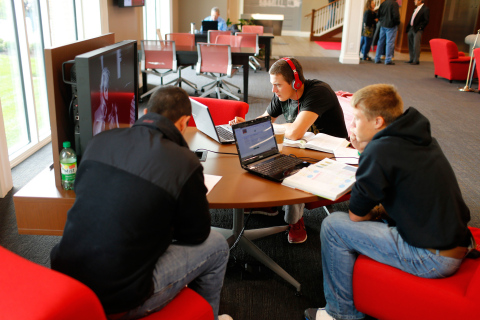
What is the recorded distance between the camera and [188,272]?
1514 mm

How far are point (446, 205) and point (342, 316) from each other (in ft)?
2.31

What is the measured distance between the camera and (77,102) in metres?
1.78

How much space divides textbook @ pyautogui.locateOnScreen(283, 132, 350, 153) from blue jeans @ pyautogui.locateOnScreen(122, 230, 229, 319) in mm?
937

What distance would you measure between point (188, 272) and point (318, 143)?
1.21m

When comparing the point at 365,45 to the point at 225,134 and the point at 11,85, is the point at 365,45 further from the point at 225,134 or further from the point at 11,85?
the point at 225,134

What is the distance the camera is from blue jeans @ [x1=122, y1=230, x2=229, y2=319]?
1.42m

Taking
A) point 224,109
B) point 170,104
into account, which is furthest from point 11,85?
point 170,104

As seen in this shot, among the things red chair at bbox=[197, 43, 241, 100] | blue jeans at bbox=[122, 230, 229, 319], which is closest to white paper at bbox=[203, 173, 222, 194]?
blue jeans at bbox=[122, 230, 229, 319]

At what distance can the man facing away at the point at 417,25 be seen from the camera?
32.4 feet

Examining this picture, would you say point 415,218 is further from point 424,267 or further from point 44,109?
point 44,109

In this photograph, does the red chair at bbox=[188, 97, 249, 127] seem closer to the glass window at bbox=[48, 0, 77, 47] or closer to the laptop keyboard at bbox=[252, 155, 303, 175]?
the laptop keyboard at bbox=[252, 155, 303, 175]

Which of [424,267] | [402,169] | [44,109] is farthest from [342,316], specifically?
[44,109]

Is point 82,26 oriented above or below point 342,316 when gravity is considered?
above

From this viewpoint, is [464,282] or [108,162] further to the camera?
[464,282]
